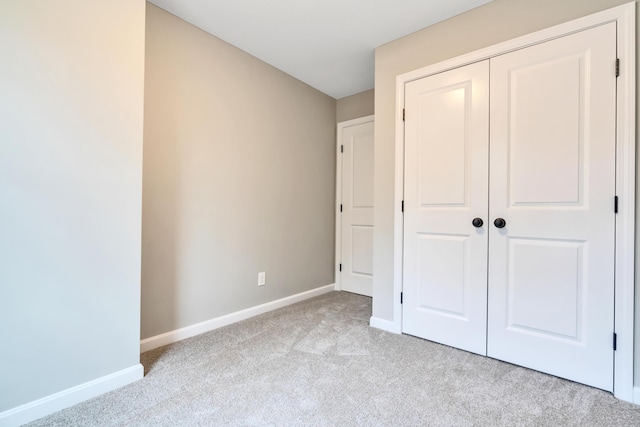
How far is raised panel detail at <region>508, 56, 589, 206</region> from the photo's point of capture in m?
1.63

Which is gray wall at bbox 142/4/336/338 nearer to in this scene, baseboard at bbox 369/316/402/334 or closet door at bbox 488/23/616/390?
baseboard at bbox 369/316/402/334

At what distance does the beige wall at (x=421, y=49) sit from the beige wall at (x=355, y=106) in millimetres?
900

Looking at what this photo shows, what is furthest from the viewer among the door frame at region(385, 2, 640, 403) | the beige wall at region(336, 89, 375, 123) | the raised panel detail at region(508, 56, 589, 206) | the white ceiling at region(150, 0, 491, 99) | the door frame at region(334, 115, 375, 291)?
the door frame at region(334, 115, 375, 291)

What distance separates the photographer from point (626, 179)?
4.88ft

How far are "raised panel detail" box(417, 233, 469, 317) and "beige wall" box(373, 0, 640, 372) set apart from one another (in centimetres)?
27

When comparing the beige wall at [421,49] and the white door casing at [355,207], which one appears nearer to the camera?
the beige wall at [421,49]

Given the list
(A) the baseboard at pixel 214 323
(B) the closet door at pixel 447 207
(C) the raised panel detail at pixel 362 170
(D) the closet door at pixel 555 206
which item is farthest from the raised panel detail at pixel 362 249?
(D) the closet door at pixel 555 206

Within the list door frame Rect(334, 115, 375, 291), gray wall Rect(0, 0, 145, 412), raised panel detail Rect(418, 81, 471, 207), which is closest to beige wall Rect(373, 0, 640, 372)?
raised panel detail Rect(418, 81, 471, 207)

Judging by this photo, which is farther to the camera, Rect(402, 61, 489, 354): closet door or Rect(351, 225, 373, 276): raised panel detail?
Rect(351, 225, 373, 276): raised panel detail

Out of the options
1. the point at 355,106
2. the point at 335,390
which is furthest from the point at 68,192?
the point at 355,106

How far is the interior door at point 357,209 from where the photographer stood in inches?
133

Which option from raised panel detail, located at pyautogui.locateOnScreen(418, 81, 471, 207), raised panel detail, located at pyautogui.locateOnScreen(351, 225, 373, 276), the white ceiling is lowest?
raised panel detail, located at pyautogui.locateOnScreen(351, 225, 373, 276)

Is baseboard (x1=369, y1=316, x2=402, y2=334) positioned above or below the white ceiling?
below

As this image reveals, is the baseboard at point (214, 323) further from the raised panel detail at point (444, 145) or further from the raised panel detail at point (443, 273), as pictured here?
the raised panel detail at point (444, 145)
